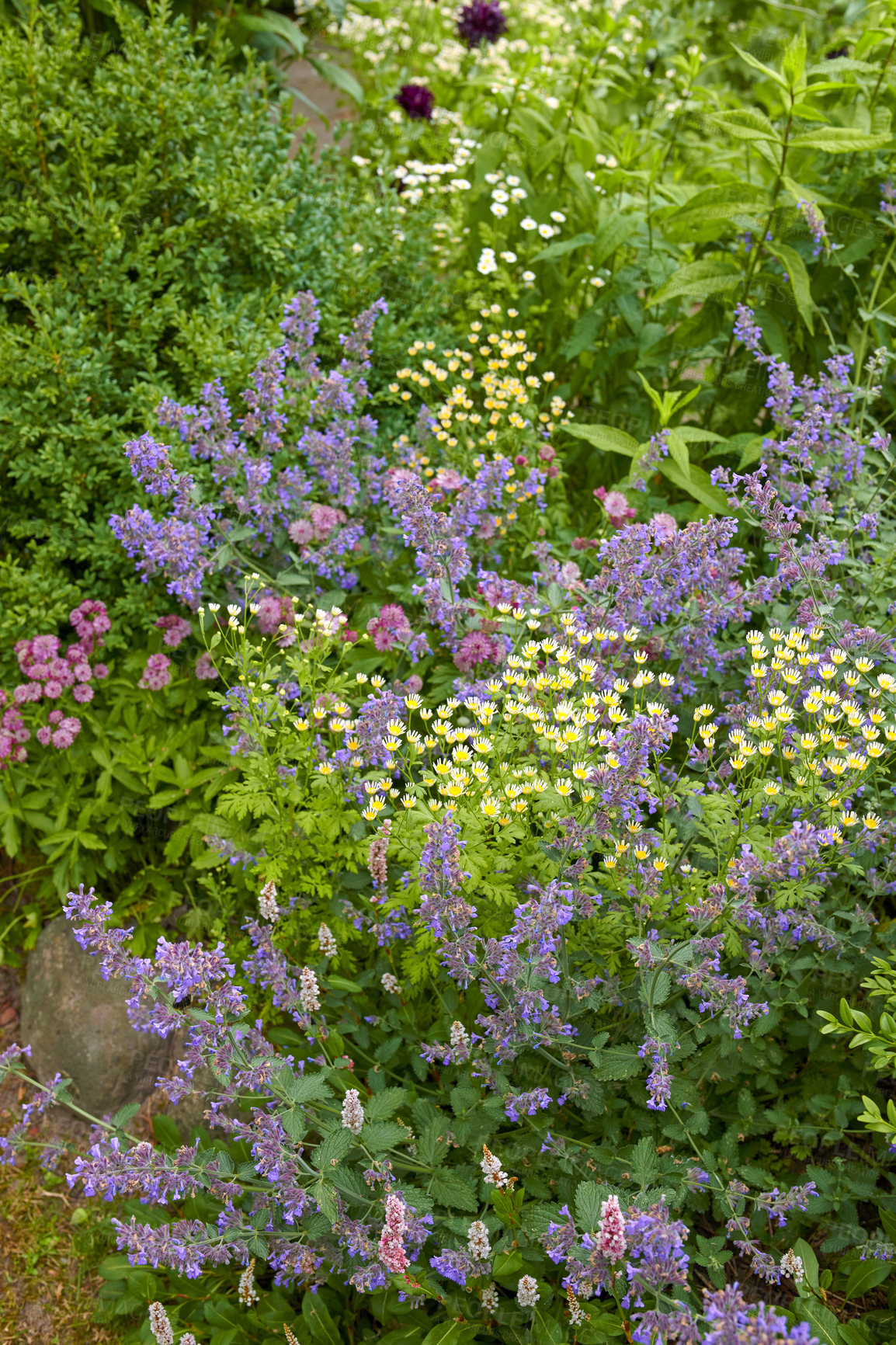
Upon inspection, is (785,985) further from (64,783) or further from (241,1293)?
(64,783)

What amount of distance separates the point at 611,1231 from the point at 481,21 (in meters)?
5.81

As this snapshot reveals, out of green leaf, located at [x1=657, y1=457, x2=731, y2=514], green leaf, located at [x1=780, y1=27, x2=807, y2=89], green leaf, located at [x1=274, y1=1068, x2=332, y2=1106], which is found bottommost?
green leaf, located at [x1=274, y1=1068, x2=332, y2=1106]

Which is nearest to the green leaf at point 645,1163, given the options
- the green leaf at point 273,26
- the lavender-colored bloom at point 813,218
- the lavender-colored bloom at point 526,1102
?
the lavender-colored bloom at point 526,1102

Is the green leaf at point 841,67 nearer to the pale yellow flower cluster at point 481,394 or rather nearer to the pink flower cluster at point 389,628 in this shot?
the pale yellow flower cluster at point 481,394

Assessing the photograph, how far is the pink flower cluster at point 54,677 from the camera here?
3168 mm

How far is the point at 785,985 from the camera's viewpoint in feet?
7.86

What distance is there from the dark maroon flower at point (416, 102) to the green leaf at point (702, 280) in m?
2.52

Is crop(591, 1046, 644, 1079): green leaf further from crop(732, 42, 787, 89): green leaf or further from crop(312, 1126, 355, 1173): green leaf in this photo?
crop(732, 42, 787, 89): green leaf

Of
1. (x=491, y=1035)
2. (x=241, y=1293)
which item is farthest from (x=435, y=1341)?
(x=491, y=1035)

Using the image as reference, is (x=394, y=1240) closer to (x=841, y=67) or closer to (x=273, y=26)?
(x=841, y=67)

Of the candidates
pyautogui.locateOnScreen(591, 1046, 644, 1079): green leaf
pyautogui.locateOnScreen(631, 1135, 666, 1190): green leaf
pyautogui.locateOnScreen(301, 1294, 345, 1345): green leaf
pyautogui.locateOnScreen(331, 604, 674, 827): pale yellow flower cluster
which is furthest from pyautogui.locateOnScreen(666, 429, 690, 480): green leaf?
pyautogui.locateOnScreen(301, 1294, 345, 1345): green leaf

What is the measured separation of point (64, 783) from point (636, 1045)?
206cm

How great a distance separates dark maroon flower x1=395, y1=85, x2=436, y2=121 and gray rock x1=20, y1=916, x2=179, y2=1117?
14.6ft

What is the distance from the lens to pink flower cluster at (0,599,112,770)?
3.17 m
